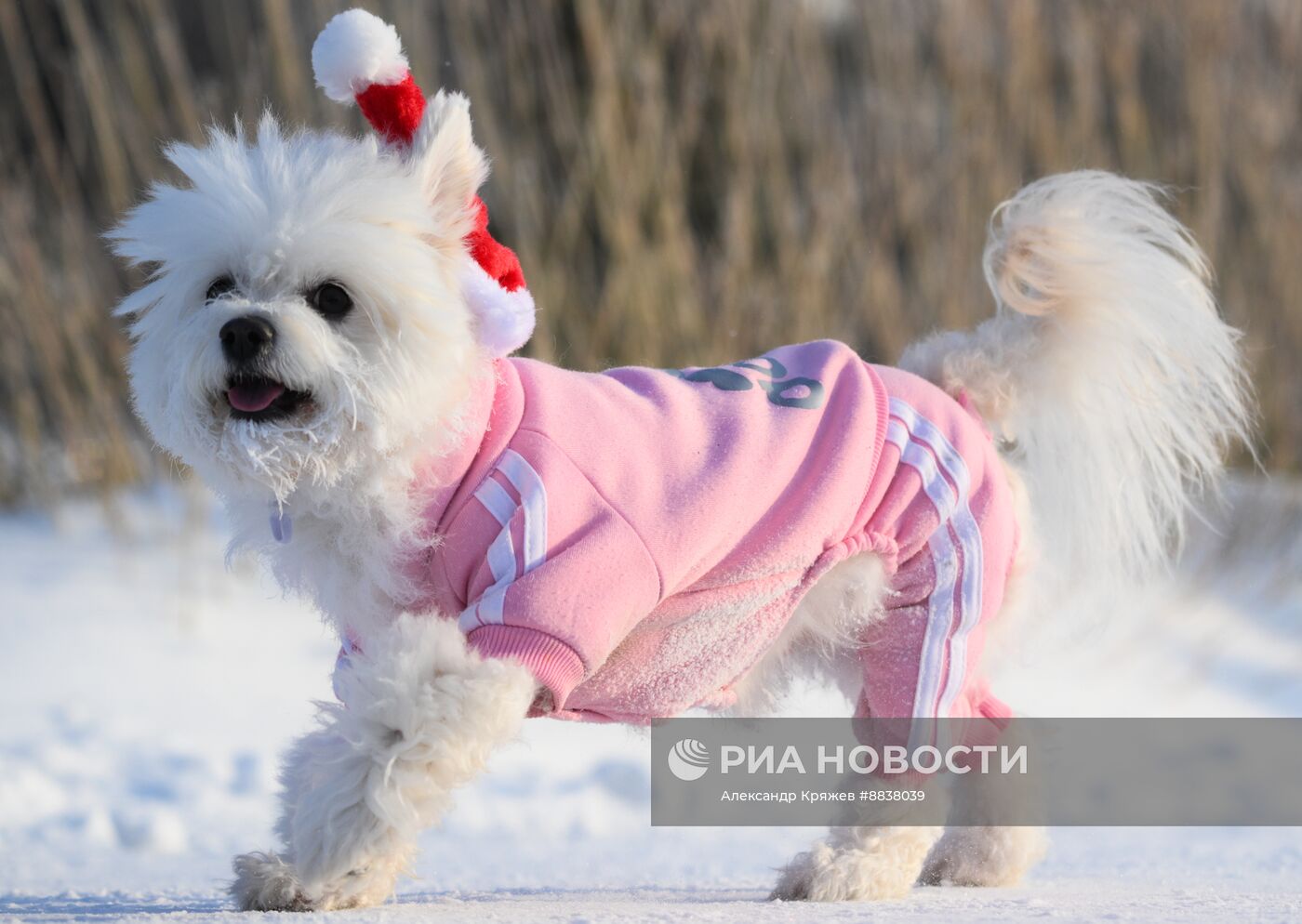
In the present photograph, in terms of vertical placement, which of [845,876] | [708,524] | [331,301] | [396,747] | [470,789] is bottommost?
[470,789]

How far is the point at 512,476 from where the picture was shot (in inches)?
78.6

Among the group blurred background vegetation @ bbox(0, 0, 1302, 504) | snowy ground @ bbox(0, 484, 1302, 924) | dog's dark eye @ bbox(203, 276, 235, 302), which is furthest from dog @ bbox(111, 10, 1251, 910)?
blurred background vegetation @ bbox(0, 0, 1302, 504)

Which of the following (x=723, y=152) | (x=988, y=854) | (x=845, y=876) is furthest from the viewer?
(x=723, y=152)

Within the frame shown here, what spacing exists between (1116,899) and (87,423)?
4.06 metres

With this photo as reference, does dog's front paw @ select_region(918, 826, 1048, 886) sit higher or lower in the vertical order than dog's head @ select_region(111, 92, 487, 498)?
lower

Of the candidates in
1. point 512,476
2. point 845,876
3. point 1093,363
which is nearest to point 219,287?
point 512,476

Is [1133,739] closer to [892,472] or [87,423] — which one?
[892,472]

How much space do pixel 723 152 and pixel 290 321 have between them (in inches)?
139

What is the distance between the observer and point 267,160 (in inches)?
78.5

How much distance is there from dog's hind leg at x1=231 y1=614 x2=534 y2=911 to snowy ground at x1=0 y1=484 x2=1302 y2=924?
0.09 meters

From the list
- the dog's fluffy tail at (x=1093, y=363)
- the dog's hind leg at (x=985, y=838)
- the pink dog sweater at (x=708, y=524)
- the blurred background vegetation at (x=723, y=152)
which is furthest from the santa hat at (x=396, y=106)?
the blurred background vegetation at (x=723, y=152)

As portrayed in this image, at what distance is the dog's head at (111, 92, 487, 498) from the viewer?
1.88 m

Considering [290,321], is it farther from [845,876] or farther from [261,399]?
[845,876]

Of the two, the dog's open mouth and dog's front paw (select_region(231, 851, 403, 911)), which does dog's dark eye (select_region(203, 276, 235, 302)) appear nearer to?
the dog's open mouth
